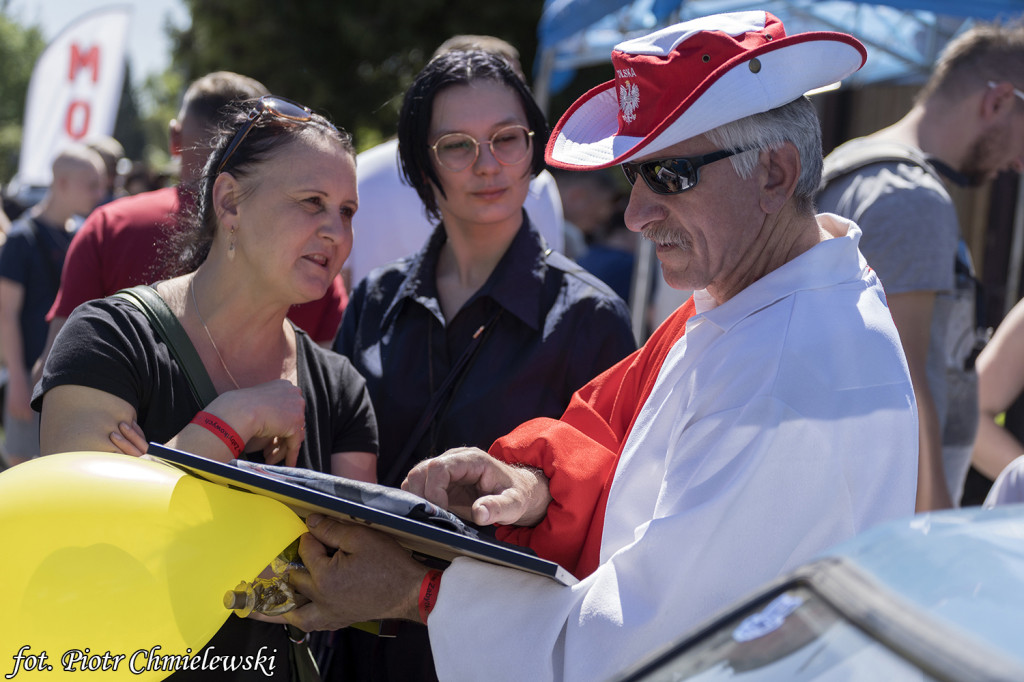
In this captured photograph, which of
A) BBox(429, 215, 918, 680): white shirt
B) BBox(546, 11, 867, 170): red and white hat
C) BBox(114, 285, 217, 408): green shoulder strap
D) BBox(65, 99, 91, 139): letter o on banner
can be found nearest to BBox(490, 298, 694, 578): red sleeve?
BBox(429, 215, 918, 680): white shirt

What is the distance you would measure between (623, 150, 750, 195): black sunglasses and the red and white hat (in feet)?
0.13

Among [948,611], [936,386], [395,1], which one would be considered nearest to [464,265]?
[936,386]

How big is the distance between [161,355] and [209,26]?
17500 millimetres

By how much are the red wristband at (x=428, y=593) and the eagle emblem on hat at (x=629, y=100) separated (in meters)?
0.92

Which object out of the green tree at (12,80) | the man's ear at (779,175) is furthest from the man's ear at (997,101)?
the green tree at (12,80)

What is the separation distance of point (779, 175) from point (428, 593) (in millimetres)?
974

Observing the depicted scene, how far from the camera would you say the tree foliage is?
15625 mm

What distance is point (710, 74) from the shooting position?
5.45 feet

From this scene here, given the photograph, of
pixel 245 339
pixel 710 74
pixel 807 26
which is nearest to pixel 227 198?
pixel 245 339

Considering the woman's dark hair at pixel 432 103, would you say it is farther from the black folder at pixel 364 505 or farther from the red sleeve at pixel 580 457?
the black folder at pixel 364 505

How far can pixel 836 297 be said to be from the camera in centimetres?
163

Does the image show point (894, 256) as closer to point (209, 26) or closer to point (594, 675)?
point (594, 675)

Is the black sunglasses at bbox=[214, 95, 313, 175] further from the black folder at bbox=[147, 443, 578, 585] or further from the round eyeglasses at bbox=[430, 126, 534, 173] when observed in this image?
the black folder at bbox=[147, 443, 578, 585]

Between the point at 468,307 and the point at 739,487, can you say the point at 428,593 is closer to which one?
the point at 739,487
